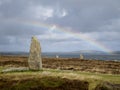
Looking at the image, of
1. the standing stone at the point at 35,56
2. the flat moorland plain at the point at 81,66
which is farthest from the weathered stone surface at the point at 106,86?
the flat moorland plain at the point at 81,66

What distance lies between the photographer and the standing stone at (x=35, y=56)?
123ft

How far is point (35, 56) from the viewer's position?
38.4 metres

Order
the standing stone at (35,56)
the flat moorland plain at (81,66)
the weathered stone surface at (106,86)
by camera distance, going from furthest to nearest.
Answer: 1. the flat moorland plain at (81,66)
2. the standing stone at (35,56)
3. the weathered stone surface at (106,86)

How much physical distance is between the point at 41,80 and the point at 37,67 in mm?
9183

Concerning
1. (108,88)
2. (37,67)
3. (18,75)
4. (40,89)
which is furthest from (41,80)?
(37,67)

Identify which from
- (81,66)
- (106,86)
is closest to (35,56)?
(106,86)

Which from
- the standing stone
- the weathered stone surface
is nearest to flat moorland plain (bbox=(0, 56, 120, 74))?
the standing stone

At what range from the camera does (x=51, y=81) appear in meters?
28.0

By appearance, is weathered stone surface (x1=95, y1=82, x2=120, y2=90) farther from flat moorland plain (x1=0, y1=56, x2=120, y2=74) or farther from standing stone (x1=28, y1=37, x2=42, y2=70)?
flat moorland plain (x1=0, y1=56, x2=120, y2=74)

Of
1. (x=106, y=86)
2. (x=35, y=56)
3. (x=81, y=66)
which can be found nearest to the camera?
(x=106, y=86)

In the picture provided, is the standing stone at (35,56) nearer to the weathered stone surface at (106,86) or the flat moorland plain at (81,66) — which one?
the flat moorland plain at (81,66)

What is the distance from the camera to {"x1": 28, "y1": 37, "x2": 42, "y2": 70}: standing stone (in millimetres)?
37459

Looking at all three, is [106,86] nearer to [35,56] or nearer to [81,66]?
[35,56]

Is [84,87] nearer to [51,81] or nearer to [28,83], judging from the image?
[51,81]
